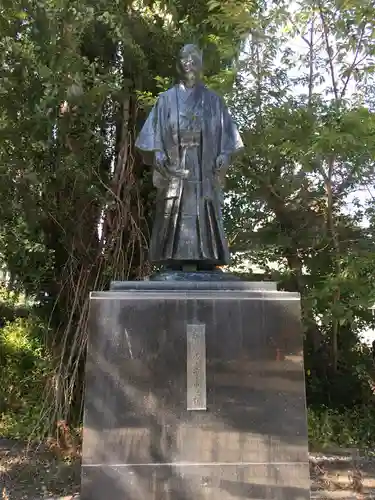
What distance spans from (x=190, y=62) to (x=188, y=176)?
1.02m

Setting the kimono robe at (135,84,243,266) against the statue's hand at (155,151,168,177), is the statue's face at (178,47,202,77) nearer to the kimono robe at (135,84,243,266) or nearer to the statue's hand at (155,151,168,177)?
the kimono robe at (135,84,243,266)

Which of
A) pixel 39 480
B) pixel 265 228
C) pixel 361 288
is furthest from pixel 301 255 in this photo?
pixel 39 480

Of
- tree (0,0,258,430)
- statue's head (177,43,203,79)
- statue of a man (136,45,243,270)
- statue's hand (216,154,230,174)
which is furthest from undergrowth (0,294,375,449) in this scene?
statue's head (177,43,203,79)

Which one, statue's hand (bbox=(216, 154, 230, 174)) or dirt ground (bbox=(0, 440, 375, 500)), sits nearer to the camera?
statue's hand (bbox=(216, 154, 230, 174))

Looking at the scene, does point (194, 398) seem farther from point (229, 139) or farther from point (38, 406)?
point (38, 406)

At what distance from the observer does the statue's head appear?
4.25m

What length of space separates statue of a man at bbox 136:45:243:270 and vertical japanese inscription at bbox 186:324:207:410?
2.50 feet

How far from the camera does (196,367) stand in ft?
11.1

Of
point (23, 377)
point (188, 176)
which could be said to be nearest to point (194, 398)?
point (188, 176)

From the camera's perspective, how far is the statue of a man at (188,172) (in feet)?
13.3

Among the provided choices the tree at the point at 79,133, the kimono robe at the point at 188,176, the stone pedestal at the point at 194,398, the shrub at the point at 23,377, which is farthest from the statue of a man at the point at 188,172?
the shrub at the point at 23,377

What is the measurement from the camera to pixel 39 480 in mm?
5500

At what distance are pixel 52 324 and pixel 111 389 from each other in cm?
471

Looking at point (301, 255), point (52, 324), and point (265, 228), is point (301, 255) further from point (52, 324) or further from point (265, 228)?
point (52, 324)
